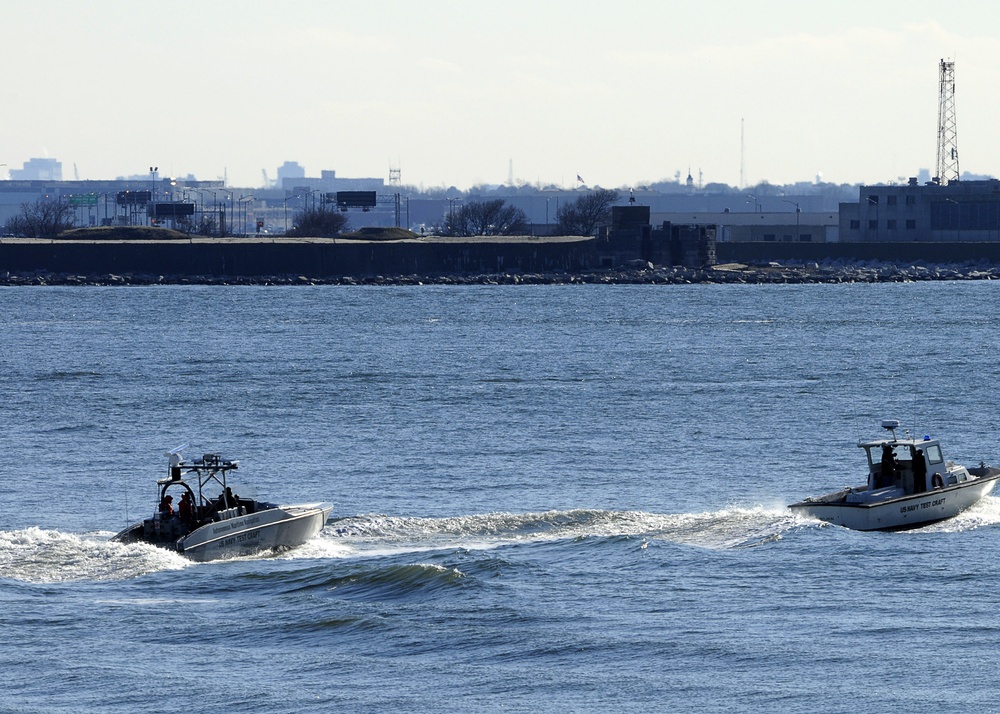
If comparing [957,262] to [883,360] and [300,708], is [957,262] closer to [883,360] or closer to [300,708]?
[883,360]

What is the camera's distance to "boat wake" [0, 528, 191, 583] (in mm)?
32562

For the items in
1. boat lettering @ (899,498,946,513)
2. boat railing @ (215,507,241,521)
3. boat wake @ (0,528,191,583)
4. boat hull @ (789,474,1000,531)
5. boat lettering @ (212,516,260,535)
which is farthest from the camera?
boat lettering @ (899,498,946,513)

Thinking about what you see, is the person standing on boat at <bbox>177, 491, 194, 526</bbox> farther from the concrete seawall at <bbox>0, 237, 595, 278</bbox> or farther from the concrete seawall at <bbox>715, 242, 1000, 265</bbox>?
the concrete seawall at <bbox>715, 242, 1000, 265</bbox>

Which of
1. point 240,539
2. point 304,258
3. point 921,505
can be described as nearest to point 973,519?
point 921,505

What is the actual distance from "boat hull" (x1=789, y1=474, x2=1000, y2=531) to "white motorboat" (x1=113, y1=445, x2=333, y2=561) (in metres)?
11.9

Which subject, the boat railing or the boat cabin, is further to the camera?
the boat cabin

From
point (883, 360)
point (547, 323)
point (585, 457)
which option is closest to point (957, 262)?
point (547, 323)

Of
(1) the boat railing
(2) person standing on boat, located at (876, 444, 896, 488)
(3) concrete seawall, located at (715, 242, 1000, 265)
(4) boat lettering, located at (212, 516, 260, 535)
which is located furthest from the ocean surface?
(3) concrete seawall, located at (715, 242, 1000, 265)

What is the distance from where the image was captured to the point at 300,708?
78.8 ft

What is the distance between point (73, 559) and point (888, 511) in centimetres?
1825

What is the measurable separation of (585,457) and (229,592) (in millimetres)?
20315

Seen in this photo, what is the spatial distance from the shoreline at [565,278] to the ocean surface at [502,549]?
3500 inches

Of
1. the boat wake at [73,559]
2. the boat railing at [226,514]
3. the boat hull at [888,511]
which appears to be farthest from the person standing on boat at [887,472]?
the boat wake at [73,559]

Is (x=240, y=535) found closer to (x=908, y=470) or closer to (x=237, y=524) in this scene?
(x=237, y=524)
